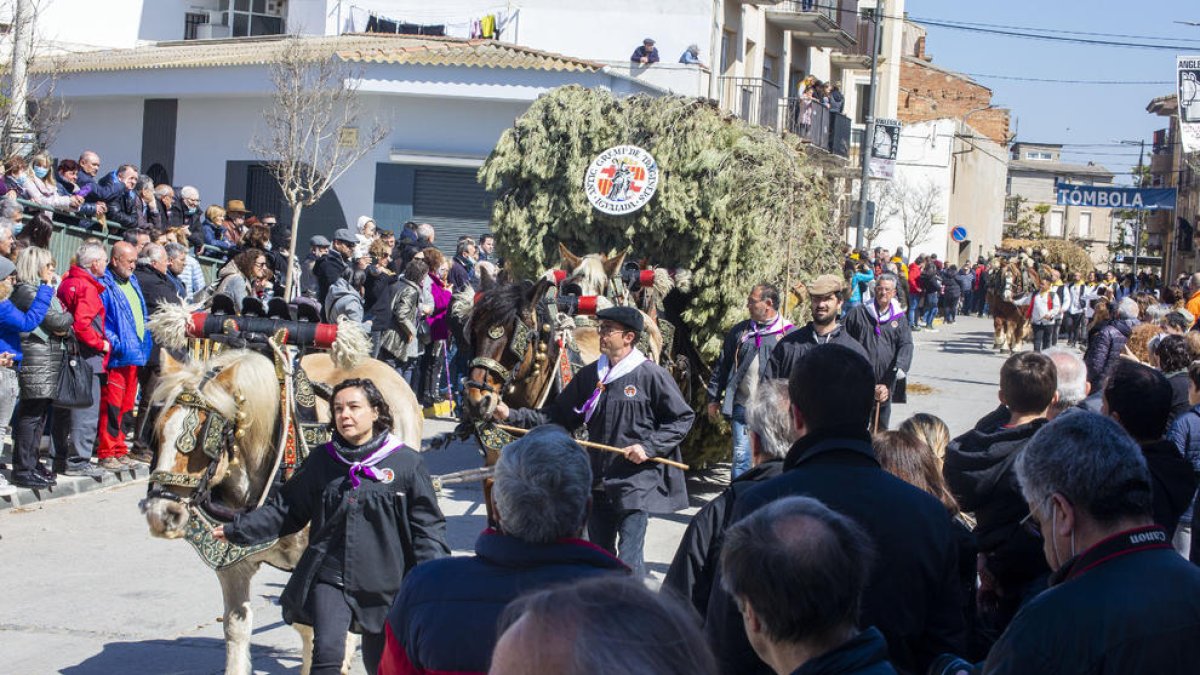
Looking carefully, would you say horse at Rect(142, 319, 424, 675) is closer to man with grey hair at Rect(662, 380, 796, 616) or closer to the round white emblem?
man with grey hair at Rect(662, 380, 796, 616)

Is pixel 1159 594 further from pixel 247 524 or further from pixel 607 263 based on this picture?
pixel 607 263

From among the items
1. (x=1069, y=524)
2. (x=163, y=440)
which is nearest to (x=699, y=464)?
(x=163, y=440)

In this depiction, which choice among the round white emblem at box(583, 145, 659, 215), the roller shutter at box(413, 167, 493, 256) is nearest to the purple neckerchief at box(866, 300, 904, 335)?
the round white emblem at box(583, 145, 659, 215)

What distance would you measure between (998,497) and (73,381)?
7.88 metres

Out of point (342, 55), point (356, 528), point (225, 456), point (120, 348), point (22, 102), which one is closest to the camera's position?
point (356, 528)

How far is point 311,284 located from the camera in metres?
18.1

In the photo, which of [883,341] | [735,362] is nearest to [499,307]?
[735,362]

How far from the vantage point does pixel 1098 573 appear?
10.4 feet

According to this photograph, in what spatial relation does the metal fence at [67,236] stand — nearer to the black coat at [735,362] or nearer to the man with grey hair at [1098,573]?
the black coat at [735,362]

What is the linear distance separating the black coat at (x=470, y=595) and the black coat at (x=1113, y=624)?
0.97 meters

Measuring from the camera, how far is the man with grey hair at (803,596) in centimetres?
277

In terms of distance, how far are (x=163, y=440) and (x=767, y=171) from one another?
6248 mm

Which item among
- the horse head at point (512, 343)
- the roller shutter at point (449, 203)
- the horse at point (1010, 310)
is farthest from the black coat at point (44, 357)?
the horse at point (1010, 310)

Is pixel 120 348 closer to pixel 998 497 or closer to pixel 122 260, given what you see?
pixel 122 260
